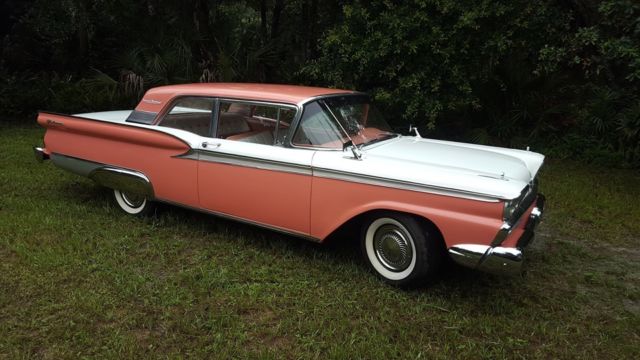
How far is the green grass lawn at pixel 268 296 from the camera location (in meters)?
2.96

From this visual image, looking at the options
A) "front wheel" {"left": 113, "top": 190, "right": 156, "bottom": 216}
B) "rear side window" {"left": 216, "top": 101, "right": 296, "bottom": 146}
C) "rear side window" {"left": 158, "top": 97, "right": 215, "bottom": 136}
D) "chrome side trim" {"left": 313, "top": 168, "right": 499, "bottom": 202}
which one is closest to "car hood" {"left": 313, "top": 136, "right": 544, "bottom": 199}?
"chrome side trim" {"left": 313, "top": 168, "right": 499, "bottom": 202}

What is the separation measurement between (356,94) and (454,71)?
322cm

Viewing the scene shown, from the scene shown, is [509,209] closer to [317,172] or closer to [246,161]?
[317,172]

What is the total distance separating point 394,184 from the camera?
3.41 m

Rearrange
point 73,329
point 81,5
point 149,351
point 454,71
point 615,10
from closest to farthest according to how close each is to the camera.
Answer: point 149,351 → point 73,329 → point 615,10 → point 454,71 → point 81,5


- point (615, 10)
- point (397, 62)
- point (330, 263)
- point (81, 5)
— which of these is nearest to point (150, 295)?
point (330, 263)

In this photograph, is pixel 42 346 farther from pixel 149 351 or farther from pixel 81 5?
pixel 81 5

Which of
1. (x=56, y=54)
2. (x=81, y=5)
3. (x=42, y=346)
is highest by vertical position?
(x=81, y=5)

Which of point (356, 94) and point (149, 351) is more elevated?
point (356, 94)

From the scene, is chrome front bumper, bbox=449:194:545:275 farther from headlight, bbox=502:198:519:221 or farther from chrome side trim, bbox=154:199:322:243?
chrome side trim, bbox=154:199:322:243

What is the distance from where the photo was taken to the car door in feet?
12.4

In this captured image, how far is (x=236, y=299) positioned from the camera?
3414 millimetres

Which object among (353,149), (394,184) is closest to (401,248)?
(394,184)

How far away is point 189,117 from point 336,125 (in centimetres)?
151
